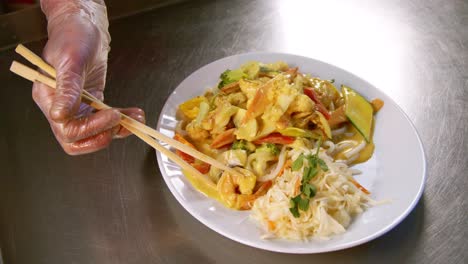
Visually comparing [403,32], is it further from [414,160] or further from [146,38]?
[146,38]

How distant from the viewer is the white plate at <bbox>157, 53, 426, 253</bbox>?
4.03 ft

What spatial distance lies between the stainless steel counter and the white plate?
118 millimetres

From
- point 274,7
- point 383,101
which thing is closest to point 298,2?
point 274,7

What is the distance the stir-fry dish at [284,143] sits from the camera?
1.29m

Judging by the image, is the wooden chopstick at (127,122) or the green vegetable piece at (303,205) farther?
the green vegetable piece at (303,205)

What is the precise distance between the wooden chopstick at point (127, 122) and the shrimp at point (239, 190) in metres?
0.04

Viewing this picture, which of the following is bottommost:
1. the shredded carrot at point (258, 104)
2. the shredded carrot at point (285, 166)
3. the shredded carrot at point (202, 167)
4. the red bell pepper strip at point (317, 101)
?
the shredded carrot at point (285, 166)

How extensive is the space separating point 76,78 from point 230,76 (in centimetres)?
Result: 61

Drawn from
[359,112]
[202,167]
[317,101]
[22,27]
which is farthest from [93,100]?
[22,27]

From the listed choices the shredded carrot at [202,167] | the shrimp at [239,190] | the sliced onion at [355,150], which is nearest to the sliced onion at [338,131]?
the sliced onion at [355,150]

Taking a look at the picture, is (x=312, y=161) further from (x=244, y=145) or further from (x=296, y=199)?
(x=244, y=145)

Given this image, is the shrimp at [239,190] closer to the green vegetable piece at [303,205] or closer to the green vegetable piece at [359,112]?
the green vegetable piece at [303,205]

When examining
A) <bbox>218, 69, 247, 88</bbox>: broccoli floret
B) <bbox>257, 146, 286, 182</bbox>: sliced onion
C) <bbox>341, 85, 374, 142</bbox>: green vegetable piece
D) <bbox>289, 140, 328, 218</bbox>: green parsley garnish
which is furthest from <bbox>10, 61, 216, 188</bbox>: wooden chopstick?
<bbox>341, 85, 374, 142</bbox>: green vegetable piece

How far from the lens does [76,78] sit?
→ 1.21 m
